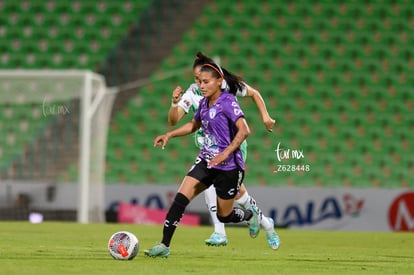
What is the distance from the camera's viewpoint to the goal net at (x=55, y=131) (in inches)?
604

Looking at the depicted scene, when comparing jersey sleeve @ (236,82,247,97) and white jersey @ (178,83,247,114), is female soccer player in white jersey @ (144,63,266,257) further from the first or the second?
white jersey @ (178,83,247,114)

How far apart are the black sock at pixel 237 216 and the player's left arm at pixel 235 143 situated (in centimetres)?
80

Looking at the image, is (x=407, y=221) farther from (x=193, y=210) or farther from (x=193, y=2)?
(x=193, y=2)

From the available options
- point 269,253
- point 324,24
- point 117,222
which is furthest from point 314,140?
point 269,253

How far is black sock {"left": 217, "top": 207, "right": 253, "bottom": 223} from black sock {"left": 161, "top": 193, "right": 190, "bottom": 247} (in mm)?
660

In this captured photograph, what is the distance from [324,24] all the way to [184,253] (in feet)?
35.9

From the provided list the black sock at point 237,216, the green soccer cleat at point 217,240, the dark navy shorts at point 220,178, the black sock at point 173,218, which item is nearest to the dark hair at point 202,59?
the dark navy shorts at point 220,178

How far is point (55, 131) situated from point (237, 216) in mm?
7655

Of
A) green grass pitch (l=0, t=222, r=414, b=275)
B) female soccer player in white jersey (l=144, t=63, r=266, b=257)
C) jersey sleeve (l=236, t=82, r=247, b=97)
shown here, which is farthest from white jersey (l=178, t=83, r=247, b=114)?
female soccer player in white jersey (l=144, t=63, r=266, b=257)

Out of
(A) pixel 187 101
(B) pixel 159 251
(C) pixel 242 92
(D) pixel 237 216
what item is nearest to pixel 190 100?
(A) pixel 187 101

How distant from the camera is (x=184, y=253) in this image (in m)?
8.48

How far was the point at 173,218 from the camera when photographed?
7.64 metres

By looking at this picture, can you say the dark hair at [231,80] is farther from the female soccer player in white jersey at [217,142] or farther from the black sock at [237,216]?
A: the black sock at [237,216]

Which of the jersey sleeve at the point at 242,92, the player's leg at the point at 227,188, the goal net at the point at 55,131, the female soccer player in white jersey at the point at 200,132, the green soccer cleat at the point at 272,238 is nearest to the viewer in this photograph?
the player's leg at the point at 227,188
